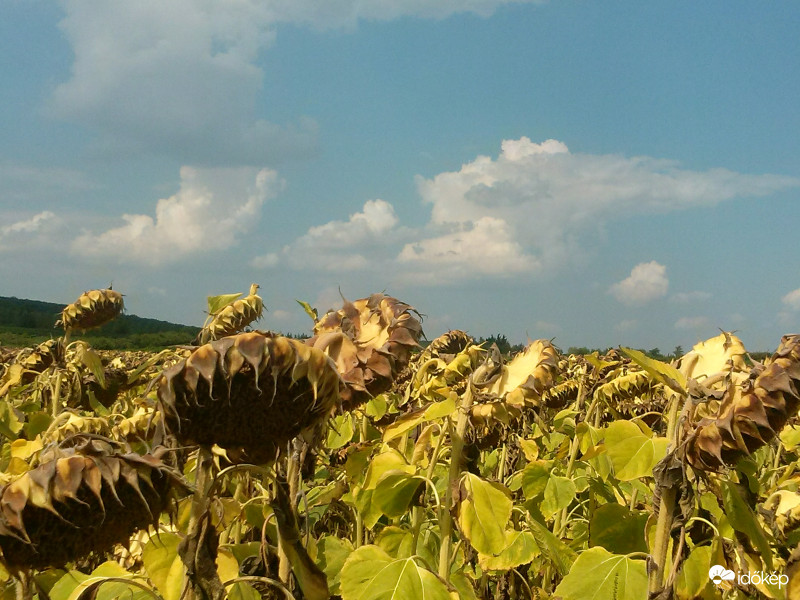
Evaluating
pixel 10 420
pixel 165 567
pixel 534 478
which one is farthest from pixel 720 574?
pixel 10 420

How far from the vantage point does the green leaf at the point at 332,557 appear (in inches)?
110

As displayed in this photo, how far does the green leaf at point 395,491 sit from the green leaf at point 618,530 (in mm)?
715

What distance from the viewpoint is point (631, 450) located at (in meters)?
2.20

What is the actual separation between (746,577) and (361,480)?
139cm

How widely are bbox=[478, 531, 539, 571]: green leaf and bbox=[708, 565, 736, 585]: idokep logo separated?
0.67 metres

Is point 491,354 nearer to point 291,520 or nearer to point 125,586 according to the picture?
point 291,520

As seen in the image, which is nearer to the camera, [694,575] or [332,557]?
[694,575]

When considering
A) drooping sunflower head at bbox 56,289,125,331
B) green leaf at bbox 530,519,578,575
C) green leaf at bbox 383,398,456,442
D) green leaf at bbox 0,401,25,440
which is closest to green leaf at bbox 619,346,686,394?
green leaf at bbox 383,398,456,442

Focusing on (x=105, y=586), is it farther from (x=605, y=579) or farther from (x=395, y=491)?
(x=605, y=579)

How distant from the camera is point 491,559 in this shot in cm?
277

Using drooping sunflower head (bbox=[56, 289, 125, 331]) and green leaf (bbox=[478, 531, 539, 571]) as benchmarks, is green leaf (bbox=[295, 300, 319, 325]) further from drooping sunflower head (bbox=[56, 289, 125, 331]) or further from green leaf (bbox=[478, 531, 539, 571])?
drooping sunflower head (bbox=[56, 289, 125, 331])

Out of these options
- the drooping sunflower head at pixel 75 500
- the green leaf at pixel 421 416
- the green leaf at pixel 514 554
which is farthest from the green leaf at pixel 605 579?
the drooping sunflower head at pixel 75 500

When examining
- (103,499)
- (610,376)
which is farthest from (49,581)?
(610,376)

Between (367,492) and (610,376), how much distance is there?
12.9 feet
